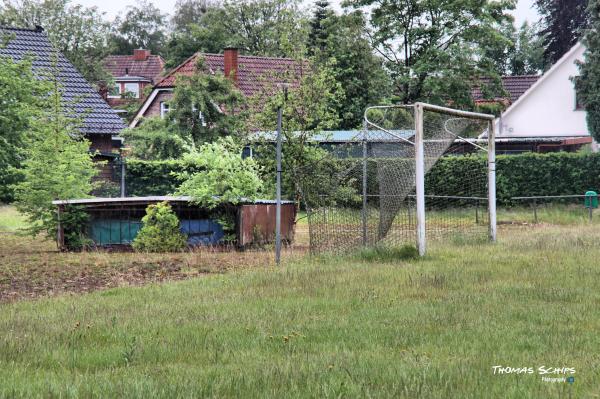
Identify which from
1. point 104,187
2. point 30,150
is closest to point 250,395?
point 30,150

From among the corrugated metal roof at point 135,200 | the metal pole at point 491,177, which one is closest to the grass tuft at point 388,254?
the metal pole at point 491,177

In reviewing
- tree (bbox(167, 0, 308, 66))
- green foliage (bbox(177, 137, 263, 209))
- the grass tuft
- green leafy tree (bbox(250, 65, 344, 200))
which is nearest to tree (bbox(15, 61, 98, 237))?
green foliage (bbox(177, 137, 263, 209))

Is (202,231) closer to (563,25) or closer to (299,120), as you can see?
(299,120)

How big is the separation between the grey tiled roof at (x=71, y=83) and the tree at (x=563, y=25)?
94.9 feet

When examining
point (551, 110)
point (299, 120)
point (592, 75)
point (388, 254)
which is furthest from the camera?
point (551, 110)

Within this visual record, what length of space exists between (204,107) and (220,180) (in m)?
13.5

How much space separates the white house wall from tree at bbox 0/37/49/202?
3212 cm

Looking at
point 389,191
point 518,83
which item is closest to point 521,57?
point 518,83

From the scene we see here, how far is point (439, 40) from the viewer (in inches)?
1670

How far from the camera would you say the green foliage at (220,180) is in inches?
767

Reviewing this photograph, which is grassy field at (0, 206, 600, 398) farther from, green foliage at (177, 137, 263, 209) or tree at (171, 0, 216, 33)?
tree at (171, 0, 216, 33)

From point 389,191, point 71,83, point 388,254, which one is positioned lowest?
point 388,254

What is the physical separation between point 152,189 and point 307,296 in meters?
26.1

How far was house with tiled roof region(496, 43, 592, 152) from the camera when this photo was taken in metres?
46.1
